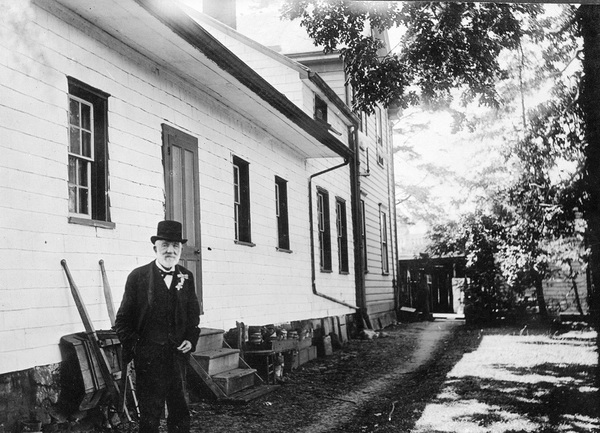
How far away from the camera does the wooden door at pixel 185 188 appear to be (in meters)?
5.79

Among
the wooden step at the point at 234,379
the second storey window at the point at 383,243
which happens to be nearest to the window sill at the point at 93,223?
the wooden step at the point at 234,379

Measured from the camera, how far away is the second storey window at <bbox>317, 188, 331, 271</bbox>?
12023 mm

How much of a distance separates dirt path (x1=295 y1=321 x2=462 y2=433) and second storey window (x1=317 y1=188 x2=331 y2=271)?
230 centimetres

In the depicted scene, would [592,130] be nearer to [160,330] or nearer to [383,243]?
[160,330]

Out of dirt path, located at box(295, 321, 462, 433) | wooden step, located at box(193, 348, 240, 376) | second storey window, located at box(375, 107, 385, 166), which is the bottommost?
dirt path, located at box(295, 321, 462, 433)

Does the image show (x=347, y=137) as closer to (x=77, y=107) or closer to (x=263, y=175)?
(x=263, y=175)

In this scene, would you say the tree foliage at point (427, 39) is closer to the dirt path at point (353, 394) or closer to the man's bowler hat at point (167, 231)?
the man's bowler hat at point (167, 231)

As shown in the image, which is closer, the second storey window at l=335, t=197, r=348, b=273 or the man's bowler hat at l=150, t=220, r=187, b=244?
the man's bowler hat at l=150, t=220, r=187, b=244

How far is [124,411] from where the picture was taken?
4613 millimetres

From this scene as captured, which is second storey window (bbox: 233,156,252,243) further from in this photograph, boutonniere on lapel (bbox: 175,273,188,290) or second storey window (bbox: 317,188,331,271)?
second storey window (bbox: 317,188,331,271)

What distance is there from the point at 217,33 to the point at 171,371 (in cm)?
696

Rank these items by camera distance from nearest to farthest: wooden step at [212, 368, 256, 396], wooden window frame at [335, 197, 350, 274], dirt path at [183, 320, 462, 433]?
dirt path at [183, 320, 462, 433] → wooden step at [212, 368, 256, 396] → wooden window frame at [335, 197, 350, 274]

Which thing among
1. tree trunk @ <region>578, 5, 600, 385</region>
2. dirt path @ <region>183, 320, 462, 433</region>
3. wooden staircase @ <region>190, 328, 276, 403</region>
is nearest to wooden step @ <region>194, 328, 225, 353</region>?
wooden staircase @ <region>190, 328, 276, 403</region>

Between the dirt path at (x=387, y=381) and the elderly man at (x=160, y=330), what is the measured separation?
1295 mm
